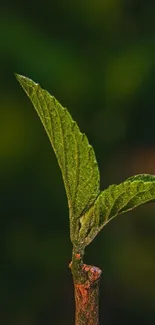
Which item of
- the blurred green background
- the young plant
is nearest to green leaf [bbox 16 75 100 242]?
the young plant

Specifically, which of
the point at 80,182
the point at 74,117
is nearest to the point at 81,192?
the point at 80,182

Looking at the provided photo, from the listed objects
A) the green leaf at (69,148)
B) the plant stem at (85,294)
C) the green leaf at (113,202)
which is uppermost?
the green leaf at (69,148)

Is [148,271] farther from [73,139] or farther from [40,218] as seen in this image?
[73,139]

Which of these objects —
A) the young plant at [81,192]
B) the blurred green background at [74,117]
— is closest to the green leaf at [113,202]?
the young plant at [81,192]

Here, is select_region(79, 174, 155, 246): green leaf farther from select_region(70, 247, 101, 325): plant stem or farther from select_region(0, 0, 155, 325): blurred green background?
select_region(0, 0, 155, 325): blurred green background

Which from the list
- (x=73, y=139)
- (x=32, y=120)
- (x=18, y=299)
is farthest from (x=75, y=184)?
(x=18, y=299)

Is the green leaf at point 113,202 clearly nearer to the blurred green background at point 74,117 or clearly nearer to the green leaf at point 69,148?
the green leaf at point 69,148

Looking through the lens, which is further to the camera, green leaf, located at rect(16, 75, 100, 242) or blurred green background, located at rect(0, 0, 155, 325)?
blurred green background, located at rect(0, 0, 155, 325)
